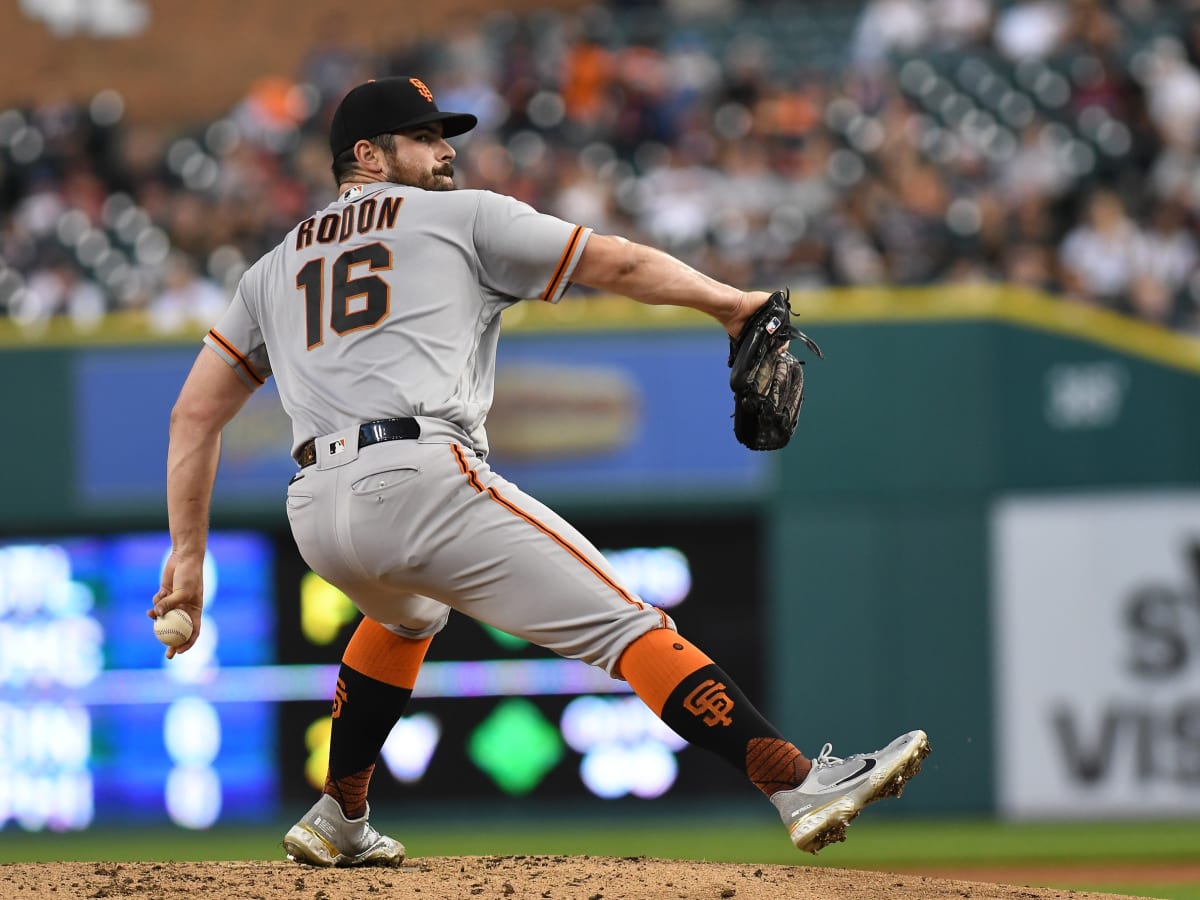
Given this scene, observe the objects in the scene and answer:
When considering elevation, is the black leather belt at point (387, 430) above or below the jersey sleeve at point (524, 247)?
below

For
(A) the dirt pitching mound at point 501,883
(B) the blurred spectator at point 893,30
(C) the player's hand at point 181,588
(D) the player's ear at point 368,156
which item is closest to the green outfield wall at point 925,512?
(B) the blurred spectator at point 893,30

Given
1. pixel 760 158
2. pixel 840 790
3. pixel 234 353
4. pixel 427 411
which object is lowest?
pixel 840 790

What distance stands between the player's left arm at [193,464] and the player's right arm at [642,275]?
954 millimetres

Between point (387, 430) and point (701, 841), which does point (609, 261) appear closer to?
point (387, 430)

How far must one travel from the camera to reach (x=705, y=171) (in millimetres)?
11078

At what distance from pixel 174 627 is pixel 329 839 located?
77 centimetres

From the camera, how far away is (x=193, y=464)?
14.0 ft

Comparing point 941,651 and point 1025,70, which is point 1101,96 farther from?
point 941,651

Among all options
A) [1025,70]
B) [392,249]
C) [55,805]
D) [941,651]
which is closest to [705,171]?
[1025,70]

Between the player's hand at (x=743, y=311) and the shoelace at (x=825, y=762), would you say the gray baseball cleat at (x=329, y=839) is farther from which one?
the player's hand at (x=743, y=311)

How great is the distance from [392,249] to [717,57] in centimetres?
1025

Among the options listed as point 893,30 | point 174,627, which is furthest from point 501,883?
point 893,30

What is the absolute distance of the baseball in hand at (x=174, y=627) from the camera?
4234mm

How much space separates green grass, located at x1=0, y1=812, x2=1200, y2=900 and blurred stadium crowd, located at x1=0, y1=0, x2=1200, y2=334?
274 cm
